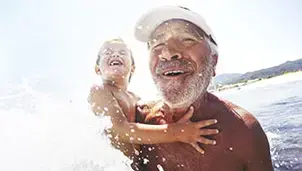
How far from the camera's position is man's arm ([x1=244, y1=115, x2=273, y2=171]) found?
6.97ft

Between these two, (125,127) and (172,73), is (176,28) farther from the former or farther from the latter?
(125,127)

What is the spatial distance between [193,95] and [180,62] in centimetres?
23

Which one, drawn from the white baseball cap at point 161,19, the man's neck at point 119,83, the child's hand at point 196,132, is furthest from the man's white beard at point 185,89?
the man's neck at point 119,83

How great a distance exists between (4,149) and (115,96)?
253 centimetres

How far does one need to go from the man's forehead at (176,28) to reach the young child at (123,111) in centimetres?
47

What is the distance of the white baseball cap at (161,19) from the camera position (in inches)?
88.4

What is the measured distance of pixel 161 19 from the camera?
2.30m

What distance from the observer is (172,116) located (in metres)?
2.38

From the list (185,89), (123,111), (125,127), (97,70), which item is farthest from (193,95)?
(97,70)

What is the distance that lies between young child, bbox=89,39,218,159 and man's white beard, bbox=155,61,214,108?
76 millimetres

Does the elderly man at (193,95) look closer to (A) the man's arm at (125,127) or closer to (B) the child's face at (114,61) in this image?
(A) the man's arm at (125,127)

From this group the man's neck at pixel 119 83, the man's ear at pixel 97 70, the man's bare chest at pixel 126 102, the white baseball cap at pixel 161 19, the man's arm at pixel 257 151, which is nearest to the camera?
the man's arm at pixel 257 151

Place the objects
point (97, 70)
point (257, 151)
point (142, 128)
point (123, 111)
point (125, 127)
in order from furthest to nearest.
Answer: point (97, 70), point (123, 111), point (125, 127), point (142, 128), point (257, 151)

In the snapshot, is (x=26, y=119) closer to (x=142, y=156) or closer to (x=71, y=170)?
(x=71, y=170)
